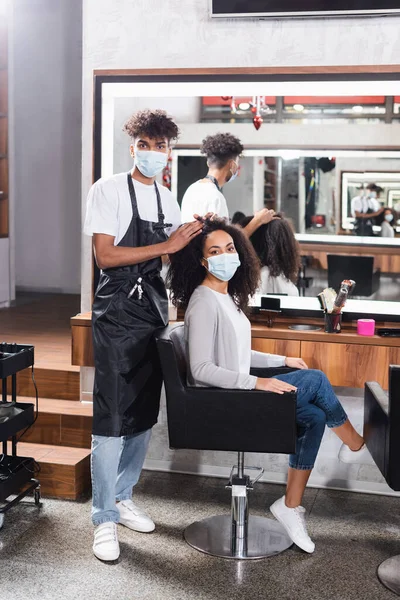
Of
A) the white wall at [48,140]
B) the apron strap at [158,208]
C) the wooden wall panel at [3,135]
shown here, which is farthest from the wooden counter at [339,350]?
the white wall at [48,140]

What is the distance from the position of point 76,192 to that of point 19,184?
59 centimetres

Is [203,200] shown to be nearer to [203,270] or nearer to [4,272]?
[203,270]

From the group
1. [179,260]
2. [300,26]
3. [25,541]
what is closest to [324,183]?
[300,26]

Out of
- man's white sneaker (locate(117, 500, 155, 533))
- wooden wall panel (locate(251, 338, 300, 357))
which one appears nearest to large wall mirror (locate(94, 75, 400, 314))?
wooden wall panel (locate(251, 338, 300, 357))

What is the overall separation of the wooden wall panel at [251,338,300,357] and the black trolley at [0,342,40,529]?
1017 millimetres

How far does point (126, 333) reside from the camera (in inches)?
125

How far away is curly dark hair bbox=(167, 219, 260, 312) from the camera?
316 cm

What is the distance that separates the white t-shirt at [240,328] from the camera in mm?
3121

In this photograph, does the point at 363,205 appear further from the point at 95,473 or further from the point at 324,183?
the point at 95,473

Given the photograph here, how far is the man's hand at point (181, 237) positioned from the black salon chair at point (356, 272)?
0.98 m

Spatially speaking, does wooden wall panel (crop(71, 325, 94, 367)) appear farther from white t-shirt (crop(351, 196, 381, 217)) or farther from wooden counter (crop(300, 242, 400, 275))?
white t-shirt (crop(351, 196, 381, 217))

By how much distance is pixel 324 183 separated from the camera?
3.82 meters

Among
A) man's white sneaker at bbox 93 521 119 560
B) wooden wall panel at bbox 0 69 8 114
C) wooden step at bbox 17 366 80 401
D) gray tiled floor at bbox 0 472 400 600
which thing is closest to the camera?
gray tiled floor at bbox 0 472 400 600

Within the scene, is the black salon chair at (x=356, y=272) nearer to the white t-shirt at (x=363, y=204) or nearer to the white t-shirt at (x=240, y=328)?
the white t-shirt at (x=363, y=204)
